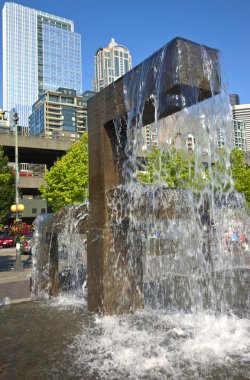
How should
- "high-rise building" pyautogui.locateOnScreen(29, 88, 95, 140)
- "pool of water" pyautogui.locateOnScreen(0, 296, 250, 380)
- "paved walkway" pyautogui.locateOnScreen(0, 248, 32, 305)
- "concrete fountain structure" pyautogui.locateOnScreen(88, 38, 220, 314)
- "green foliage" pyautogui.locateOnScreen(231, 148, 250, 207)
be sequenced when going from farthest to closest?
"high-rise building" pyautogui.locateOnScreen(29, 88, 95, 140), "green foliage" pyautogui.locateOnScreen(231, 148, 250, 207), "paved walkway" pyautogui.locateOnScreen(0, 248, 32, 305), "concrete fountain structure" pyautogui.locateOnScreen(88, 38, 220, 314), "pool of water" pyautogui.locateOnScreen(0, 296, 250, 380)

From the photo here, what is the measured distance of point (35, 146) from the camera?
4847cm

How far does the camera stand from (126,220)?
6.66 metres

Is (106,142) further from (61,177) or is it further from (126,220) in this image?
(61,177)

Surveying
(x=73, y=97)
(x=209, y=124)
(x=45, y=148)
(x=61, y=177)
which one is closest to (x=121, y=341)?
(x=209, y=124)

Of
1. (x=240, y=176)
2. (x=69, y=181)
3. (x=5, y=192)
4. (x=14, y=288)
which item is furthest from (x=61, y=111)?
(x=14, y=288)

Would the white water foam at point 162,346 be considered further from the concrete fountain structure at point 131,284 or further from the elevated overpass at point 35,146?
the elevated overpass at point 35,146

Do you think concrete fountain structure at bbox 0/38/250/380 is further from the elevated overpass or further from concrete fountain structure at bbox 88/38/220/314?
the elevated overpass

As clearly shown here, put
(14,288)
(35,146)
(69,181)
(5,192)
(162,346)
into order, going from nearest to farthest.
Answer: (162,346) → (14,288) → (5,192) → (69,181) → (35,146)

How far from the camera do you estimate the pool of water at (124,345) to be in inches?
166

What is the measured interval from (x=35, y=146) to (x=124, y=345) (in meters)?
45.7

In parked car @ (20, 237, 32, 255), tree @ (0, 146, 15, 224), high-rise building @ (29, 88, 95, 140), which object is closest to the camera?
tree @ (0, 146, 15, 224)

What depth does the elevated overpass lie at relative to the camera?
4578 centimetres

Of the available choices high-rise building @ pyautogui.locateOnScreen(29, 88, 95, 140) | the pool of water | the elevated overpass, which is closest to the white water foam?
the pool of water

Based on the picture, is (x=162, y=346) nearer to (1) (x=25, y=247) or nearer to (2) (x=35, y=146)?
(1) (x=25, y=247)
